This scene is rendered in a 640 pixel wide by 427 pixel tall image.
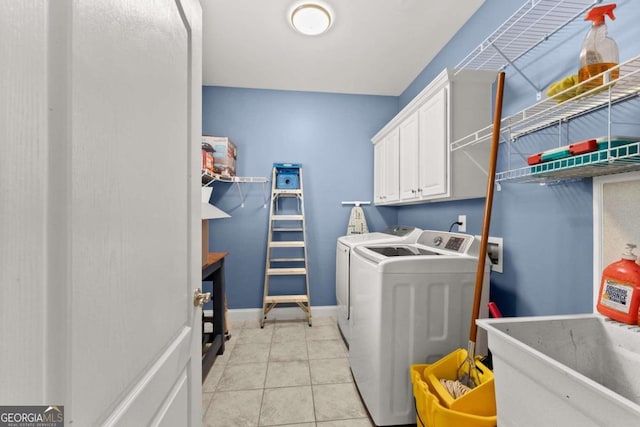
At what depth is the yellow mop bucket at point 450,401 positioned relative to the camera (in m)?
1.06

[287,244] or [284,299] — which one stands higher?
[287,244]

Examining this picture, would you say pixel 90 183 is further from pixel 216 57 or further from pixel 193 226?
pixel 216 57

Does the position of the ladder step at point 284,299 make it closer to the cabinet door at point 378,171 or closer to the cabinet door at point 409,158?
the cabinet door at point 378,171

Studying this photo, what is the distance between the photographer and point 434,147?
73.1 inches

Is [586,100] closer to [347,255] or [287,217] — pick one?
[347,255]

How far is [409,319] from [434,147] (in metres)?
1.17

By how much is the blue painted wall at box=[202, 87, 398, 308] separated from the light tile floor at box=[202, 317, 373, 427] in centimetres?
67

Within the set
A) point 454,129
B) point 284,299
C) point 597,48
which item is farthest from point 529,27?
point 284,299

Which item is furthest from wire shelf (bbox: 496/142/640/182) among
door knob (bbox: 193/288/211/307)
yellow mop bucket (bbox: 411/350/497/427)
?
door knob (bbox: 193/288/211/307)

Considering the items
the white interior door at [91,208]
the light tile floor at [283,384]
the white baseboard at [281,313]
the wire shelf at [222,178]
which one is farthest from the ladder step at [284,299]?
the white interior door at [91,208]

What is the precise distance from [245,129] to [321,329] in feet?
7.85

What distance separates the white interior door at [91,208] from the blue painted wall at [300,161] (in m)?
2.37

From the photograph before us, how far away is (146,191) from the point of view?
58cm

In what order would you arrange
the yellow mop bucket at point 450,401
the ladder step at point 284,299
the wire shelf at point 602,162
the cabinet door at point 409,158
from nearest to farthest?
the wire shelf at point 602,162, the yellow mop bucket at point 450,401, the cabinet door at point 409,158, the ladder step at point 284,299
